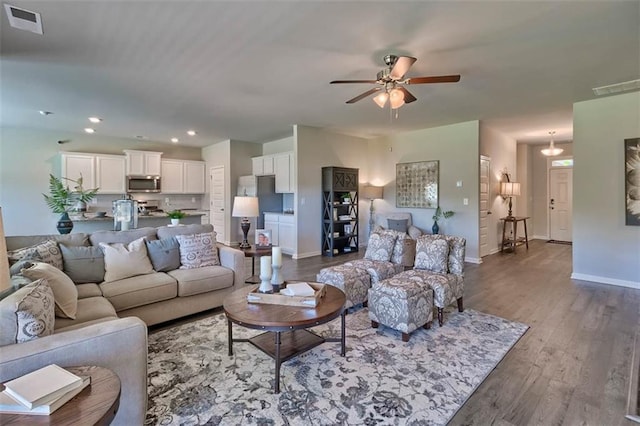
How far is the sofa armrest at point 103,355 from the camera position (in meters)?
1.36

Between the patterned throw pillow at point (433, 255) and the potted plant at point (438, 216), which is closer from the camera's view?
the patterned throw pillow at point (433, 255)

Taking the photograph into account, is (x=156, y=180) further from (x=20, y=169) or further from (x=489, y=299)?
(x=489, y=299)

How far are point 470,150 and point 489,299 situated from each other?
3.25m

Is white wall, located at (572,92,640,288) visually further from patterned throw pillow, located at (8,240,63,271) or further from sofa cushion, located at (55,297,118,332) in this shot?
patterned throw pillow, located at (8,240,63,271)

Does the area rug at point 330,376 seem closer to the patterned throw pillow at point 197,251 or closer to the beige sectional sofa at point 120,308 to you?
the beige sectional sofa at point 120,308

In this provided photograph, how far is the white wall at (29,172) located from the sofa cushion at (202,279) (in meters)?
5.91

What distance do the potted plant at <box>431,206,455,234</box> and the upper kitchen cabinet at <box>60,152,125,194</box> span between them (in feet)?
23.9

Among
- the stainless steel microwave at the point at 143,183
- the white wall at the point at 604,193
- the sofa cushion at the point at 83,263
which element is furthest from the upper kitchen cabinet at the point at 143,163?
the white wall at the point at 604,193

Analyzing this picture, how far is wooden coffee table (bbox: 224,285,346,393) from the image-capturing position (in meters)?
2.08

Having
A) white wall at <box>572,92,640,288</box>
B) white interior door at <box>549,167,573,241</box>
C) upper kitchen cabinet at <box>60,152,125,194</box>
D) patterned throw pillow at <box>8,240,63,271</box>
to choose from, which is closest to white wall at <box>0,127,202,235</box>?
upper kitchen cabinet at <box>60,152,125,194</box>

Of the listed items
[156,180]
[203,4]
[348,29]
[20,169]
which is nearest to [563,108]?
[348,29]

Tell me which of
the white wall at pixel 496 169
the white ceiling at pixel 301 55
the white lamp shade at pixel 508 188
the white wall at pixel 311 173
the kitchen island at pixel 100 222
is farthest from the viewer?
the white lamp shade at pixel 508 188

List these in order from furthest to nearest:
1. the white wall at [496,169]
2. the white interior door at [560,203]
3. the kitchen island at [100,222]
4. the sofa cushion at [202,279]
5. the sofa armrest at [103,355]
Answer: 1. the white interior door at [560,203]
2. the white wall at [496,169]
3. the kitchen island at [100,222]
4. the sofa cushion at [202,279]
5. the sofa armrest at [103,355]

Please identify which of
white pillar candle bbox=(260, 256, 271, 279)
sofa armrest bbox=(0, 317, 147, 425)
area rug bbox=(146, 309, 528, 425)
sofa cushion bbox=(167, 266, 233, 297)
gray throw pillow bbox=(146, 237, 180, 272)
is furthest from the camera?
gray throw pillow bbox=(146, 237, 180, 272)
